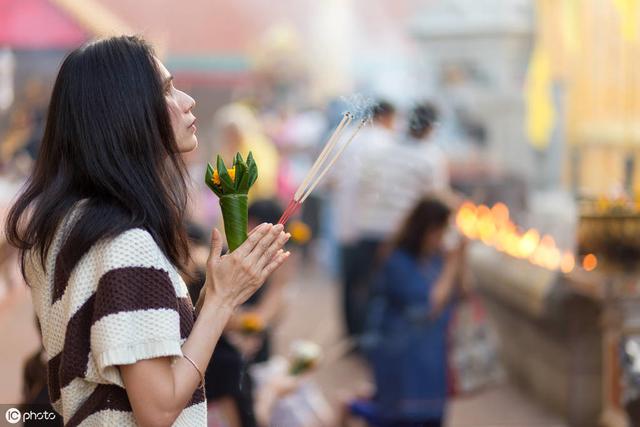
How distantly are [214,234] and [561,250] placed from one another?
4.55m

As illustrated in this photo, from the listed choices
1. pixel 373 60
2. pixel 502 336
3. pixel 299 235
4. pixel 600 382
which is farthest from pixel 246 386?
pixel 373 60

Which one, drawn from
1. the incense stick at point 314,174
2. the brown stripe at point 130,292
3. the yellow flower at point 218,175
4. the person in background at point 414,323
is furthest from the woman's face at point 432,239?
the brown stripe at point 130,292

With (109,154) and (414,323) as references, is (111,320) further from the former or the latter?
(414,323)

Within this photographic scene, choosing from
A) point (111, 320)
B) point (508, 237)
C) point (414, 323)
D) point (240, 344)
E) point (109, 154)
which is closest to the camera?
point (111, 320)

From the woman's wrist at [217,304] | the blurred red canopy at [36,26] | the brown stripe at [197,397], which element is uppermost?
the blurred red canopy at [36,26]

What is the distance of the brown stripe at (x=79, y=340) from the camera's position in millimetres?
2102

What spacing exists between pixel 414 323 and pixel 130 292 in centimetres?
341

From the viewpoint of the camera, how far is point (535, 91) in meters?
9.02

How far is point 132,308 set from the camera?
206cm

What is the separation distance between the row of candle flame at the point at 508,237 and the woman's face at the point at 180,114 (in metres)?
3.91

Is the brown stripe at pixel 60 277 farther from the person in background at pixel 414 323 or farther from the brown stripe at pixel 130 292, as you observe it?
the person in background at pixel 414 323

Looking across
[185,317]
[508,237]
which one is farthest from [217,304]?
[508,237]

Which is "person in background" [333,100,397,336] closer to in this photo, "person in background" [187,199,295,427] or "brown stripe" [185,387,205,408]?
"person in background" [187,199,295,427]

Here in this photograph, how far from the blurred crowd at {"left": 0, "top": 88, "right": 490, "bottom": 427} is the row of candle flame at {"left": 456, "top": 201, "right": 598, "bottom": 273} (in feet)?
1.83
